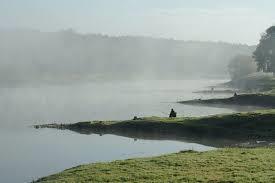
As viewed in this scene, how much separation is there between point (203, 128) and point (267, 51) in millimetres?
109637

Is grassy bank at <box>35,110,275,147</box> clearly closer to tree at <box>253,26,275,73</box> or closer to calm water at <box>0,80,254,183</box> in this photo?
calm water at <box>0,80,254,183</box>

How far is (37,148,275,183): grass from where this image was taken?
31891 millimetres

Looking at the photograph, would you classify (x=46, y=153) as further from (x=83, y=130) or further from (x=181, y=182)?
(x=181, y=182)

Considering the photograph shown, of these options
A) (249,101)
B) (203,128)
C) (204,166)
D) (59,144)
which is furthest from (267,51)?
(204,166)

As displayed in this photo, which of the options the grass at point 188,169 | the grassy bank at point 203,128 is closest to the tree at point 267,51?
the grassy bank at point 203,128

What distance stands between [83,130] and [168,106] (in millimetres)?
46588

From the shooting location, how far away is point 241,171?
33219 mm

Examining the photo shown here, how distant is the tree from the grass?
134 metres

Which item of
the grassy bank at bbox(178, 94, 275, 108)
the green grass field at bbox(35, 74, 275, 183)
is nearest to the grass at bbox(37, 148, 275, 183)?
the green grass field at bbox(35, 74, 275, 183)

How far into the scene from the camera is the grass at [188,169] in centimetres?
3189

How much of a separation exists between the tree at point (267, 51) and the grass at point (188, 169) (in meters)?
134

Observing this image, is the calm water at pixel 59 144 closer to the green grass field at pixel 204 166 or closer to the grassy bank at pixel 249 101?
the green grass field at pixel 204 166

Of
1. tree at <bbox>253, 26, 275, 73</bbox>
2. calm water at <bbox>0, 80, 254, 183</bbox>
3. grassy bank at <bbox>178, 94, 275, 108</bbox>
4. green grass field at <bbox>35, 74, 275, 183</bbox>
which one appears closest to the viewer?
green grass field at <bbox>35, 74, 275, 183</bbox>

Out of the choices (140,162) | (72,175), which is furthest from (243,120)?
(72,175)
